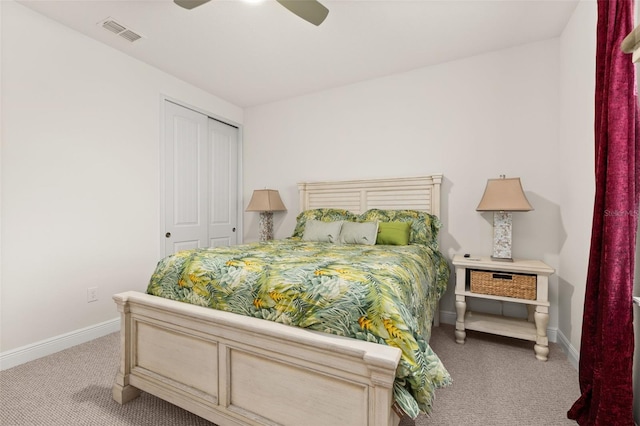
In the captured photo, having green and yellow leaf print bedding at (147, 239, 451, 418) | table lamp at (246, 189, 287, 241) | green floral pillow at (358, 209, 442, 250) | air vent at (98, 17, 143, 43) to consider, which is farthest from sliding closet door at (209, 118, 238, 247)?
green and yellow leaf print bedding at (147, 239, 451, 418)

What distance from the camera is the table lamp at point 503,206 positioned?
237 centimetres

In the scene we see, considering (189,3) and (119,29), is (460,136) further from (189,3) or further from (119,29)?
(119,29)

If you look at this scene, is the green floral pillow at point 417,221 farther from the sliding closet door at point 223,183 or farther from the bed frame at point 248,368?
the sliding closet door at point 223,183

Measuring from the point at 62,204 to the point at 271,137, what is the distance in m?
2.38

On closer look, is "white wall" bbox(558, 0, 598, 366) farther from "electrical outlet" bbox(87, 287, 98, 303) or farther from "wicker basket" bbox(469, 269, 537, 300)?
"electrical outlet" bbox(87, 287, 98, 303)

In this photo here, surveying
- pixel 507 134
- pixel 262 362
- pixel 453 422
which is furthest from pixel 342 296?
pixel 507 134

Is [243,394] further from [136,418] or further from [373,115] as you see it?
[373,115]

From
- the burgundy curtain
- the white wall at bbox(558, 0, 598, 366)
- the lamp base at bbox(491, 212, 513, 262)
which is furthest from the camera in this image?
the lamp base at bbox(491, 212, 513, 262)

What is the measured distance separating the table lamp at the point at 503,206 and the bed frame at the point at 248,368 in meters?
1.86

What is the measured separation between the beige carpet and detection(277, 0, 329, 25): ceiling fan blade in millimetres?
2402

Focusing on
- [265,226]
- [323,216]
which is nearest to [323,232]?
[323,216]

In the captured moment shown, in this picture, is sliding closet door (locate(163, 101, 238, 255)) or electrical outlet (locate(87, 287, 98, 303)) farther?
sliding closet door (locate(163, 101, 238, 255))

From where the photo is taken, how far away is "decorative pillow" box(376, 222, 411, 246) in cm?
266

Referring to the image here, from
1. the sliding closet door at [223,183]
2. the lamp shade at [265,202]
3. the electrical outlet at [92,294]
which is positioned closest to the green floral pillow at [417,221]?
the lamp shade at [265,202]
